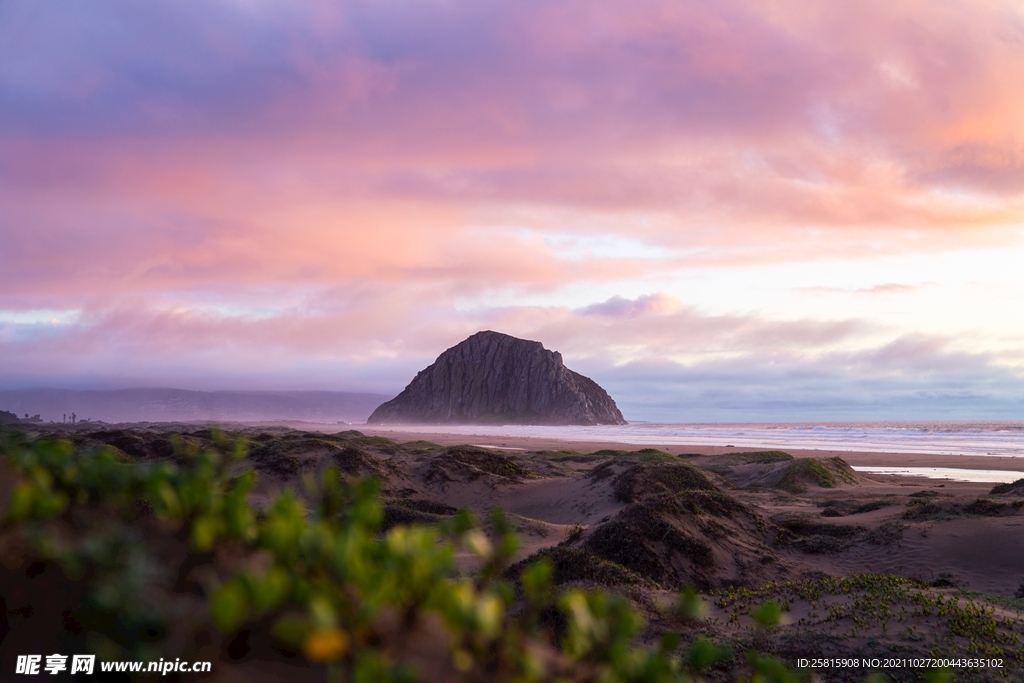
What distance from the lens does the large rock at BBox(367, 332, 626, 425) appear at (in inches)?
6442

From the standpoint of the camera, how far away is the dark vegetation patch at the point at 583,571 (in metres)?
10.7

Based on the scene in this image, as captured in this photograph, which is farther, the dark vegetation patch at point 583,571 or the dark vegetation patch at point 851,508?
the dark vegetation patch at point 851,508

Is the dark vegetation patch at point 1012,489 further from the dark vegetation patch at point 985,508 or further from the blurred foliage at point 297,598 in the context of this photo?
the blurred foliage at point 297,598

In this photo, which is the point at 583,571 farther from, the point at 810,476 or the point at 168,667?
the point at 810,476

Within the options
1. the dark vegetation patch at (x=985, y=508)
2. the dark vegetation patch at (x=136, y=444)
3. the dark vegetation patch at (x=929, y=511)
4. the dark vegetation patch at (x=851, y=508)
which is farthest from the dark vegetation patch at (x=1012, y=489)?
the dark vegetation patch at (x=136, y=444)

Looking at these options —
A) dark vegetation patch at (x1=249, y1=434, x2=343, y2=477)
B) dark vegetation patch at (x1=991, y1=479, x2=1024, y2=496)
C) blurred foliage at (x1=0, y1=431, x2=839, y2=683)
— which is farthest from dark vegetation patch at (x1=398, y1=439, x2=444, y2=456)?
blurred foliage at (x1=0, y1=431, x2=839, y2=683)

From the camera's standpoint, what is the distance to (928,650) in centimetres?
752

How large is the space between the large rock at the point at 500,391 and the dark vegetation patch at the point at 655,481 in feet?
435

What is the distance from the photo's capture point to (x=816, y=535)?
17.1 metres

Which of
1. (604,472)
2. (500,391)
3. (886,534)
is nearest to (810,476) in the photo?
(604,472)

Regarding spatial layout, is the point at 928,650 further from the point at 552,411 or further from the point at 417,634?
the point at 552,411

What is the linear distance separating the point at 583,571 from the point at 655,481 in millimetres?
12017

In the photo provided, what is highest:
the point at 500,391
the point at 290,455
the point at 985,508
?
the point at 500,391

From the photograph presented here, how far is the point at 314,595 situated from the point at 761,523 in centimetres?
1768
